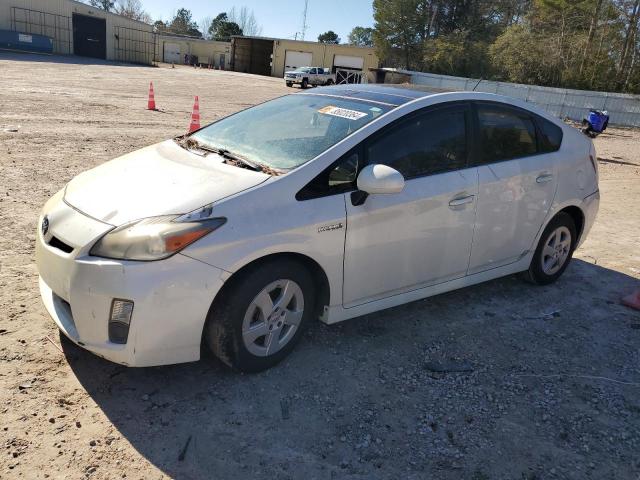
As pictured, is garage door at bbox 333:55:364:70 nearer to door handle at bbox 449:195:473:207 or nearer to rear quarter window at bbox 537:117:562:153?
rear quarter window at bbox 537:117:562:153

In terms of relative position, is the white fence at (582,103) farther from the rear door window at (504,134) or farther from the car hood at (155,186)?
the car hood at (155,186)

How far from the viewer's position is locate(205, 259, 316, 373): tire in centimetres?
288

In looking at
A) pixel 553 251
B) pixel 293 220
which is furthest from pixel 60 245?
pixel 553 251

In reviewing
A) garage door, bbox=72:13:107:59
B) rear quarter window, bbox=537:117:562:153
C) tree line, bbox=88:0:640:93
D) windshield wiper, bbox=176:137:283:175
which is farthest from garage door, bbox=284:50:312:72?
windshield wiper, bbox=176:137:283:175

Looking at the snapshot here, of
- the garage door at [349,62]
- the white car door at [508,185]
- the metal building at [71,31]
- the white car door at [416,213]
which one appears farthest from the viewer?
the garage door at [349,62]

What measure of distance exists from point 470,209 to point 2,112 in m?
11.1

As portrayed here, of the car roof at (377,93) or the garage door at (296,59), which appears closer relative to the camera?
the car roof at (377,93)

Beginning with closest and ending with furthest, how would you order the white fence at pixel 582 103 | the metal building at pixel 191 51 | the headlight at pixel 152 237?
1. the headlight at pixel 152 237
2. the white fence at pixel 582 103
3. the metal building at pixel 191 51

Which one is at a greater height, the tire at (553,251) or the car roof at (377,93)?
the car roof at (377,93)

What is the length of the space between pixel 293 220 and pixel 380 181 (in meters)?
0.58

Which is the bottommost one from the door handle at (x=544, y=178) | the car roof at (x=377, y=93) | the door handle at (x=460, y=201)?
the door handle at (x=460, y=201)

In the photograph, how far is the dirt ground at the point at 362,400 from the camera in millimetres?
2535

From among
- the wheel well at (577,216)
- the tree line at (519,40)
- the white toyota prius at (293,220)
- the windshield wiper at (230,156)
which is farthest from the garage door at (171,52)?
the wheel well at (577,216)

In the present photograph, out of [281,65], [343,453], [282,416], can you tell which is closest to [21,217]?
[282,416]
